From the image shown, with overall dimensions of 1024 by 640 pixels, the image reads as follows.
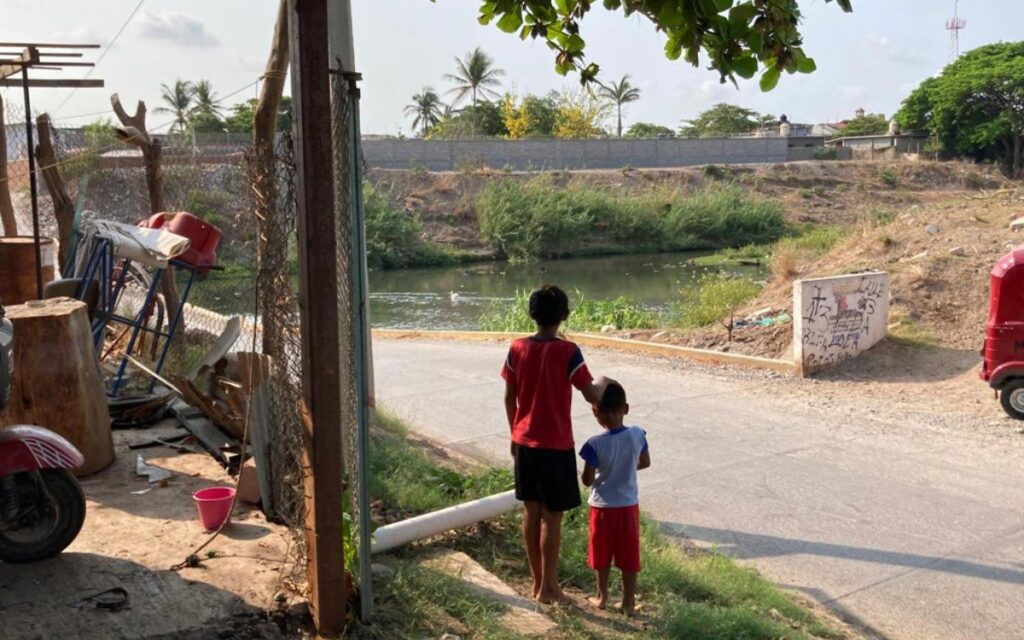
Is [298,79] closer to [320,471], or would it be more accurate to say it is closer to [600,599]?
[320,471]

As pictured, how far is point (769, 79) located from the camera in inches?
167

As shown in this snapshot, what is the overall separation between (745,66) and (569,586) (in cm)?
296

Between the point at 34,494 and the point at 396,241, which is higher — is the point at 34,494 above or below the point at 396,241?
below

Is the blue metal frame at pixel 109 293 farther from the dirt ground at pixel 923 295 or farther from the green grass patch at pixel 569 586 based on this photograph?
the dirt ground at pixel 923 295

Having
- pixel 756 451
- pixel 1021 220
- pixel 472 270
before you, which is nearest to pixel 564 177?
pixel 472 270

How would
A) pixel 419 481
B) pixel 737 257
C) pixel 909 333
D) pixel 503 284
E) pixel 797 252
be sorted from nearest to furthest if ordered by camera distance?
pixel 419 481, pixel 909 333, pixel 797 252, pixel 503 284, pixel 737 257

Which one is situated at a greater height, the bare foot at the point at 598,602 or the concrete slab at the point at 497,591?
the concrete slab at the point at 497,591

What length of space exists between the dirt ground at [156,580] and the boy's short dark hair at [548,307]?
5.38 feet

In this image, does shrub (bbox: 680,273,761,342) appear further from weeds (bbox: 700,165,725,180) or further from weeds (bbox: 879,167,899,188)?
weeds (bbox: 879,167,899,188)

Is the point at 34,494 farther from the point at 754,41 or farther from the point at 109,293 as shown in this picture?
the point at 109,293

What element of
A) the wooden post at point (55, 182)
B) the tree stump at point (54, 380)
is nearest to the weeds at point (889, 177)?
the wooden post at point (55, 182)

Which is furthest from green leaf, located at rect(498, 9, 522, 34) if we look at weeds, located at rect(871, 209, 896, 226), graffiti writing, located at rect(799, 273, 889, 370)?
weeds, located at rect(871, 209, 896, 226)

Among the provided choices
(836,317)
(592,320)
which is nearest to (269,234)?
(836,317)

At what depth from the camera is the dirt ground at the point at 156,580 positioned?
3891 mm
